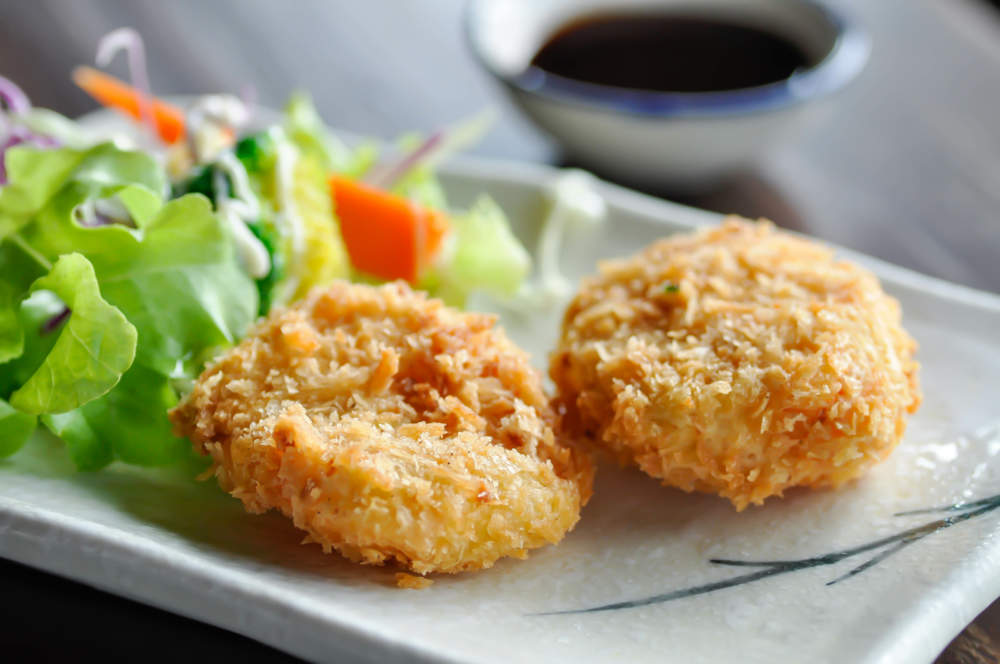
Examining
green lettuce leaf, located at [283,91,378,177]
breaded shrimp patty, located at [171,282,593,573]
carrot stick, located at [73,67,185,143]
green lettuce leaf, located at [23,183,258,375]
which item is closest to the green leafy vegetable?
green lettuce leaf, located at [283,91,378,177]

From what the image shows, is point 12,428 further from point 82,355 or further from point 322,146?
point 322,146

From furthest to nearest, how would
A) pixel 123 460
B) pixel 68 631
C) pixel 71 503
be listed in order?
pixel 123 460 → pixel 71 503 → pixel 68 631

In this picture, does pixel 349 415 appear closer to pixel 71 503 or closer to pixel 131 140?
pixel 71 503

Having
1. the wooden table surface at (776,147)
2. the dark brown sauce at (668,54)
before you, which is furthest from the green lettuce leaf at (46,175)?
the dark brown sauce at (668,54)

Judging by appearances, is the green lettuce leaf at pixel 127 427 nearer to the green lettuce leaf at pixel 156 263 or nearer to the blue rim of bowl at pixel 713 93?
the green lettuce leaf at pixel 156 263

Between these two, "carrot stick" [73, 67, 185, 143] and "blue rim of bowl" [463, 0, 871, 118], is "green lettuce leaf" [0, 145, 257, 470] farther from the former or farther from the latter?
"blue rim of bowl" [463, 0, 871, 118]

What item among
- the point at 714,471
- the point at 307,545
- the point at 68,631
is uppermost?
the point at 714,471

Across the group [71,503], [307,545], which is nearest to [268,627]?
[307,545]
